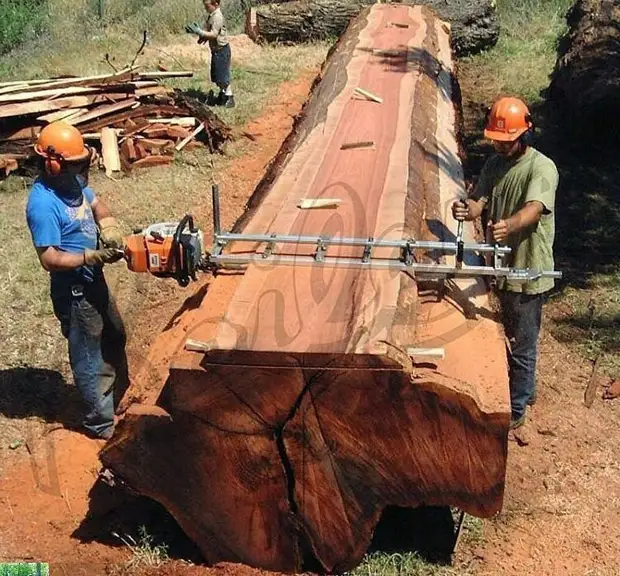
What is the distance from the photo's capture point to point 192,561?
466 centimetres

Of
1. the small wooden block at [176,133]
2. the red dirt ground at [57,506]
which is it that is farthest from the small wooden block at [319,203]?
the small wooden block at [176,133]

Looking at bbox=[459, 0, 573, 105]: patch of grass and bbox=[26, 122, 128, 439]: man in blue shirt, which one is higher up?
bbox=[26, 122, 128, 439]: man in blue shirt

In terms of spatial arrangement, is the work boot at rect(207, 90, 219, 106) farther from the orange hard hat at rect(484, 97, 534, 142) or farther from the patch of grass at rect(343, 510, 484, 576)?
the patch of grass at rect(343, 510, 484, 576)

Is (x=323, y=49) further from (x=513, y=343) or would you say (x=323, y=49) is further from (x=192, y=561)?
(x=192, y=561)

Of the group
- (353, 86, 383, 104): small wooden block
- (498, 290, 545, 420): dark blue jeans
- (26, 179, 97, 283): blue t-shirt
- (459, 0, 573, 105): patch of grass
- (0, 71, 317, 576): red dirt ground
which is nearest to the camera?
(0, 71, 317, 576): red dirt ground

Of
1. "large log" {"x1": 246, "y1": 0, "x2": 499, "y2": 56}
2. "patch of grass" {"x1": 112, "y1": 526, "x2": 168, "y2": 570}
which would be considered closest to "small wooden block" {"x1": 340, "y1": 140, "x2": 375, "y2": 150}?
"patch of grass" {"x1": 112, "y1": 526, "x2": 168, "y2": 570}

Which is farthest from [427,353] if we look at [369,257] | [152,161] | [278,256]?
[152,161]

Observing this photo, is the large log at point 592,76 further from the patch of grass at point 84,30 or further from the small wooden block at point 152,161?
the patch of grass at point 84,30

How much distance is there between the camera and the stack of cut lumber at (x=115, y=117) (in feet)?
34.0

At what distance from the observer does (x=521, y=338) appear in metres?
5.66

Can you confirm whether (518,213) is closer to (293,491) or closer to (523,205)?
(523,205)

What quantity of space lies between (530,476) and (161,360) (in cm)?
243

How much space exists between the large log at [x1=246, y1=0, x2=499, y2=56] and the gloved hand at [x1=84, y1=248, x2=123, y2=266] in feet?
34.3

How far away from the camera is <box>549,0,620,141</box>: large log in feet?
33.5
